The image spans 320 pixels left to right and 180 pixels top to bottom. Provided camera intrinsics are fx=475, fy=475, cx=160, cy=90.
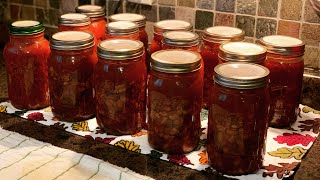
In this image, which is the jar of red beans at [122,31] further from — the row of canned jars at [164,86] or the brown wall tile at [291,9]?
the brown wall tile at [291,9]

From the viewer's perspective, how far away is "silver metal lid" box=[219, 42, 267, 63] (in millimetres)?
908

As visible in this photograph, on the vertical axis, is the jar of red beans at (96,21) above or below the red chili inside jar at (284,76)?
above

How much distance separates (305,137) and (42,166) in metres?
0.52

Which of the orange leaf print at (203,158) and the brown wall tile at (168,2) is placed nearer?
the orange leaf print at (203,158)

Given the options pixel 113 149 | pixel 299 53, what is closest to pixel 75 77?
pixel 113 149

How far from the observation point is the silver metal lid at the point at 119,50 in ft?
2.97

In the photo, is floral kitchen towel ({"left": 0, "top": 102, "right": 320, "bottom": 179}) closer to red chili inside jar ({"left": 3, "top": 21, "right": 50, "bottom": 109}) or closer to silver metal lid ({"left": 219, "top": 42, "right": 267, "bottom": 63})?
red chili inside jar ({"left": 3, "top": 21, "right": 50, "bottom": 109})

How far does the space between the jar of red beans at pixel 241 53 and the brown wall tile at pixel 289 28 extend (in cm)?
19

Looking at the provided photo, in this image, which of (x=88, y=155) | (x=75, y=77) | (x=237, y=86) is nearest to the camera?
(x=237, y=86)

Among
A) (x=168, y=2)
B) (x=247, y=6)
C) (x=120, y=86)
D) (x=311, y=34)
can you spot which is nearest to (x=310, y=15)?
(x=311, y=34)

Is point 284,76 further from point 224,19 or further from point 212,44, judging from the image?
point 224,19

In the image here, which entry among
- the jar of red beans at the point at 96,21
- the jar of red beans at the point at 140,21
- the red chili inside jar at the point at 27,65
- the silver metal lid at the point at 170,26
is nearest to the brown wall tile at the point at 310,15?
the silver metal lid at the point at 170,26

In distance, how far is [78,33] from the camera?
1032 mm

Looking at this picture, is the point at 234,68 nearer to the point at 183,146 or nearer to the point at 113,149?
the point at 183,146
